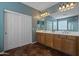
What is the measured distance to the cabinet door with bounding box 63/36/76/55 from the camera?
1.96 metres

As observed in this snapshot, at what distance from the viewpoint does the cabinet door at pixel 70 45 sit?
6.41 ft

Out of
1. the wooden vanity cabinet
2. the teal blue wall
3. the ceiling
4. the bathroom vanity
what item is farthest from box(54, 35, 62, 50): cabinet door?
the teal blue wall

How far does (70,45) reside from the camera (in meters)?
2.02

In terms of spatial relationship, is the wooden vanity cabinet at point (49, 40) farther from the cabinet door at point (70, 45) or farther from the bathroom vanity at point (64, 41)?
the cabinet door at point (70, 45)

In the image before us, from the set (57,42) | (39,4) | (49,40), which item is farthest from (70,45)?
(39,4)

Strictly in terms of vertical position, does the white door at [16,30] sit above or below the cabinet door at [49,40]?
above

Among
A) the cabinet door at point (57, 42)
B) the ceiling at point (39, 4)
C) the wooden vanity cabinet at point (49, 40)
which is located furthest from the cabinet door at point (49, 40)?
the ceiling at point (39, 4)

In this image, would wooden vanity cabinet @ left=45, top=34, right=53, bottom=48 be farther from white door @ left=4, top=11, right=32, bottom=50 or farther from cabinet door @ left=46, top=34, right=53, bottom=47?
white door @ left=4, top=11, right=32, bottom=50

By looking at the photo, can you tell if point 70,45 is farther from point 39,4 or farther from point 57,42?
point 39,4

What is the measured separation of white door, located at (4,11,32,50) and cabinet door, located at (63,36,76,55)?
3.11ft

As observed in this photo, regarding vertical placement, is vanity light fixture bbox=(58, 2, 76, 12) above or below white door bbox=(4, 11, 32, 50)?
above

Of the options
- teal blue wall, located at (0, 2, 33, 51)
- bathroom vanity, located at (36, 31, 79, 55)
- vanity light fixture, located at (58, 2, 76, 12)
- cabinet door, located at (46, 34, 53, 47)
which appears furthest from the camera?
cabinet door, located at (46, 34, 53, 47)

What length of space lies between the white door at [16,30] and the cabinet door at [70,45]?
946 mm

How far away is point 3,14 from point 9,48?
2.43ft
